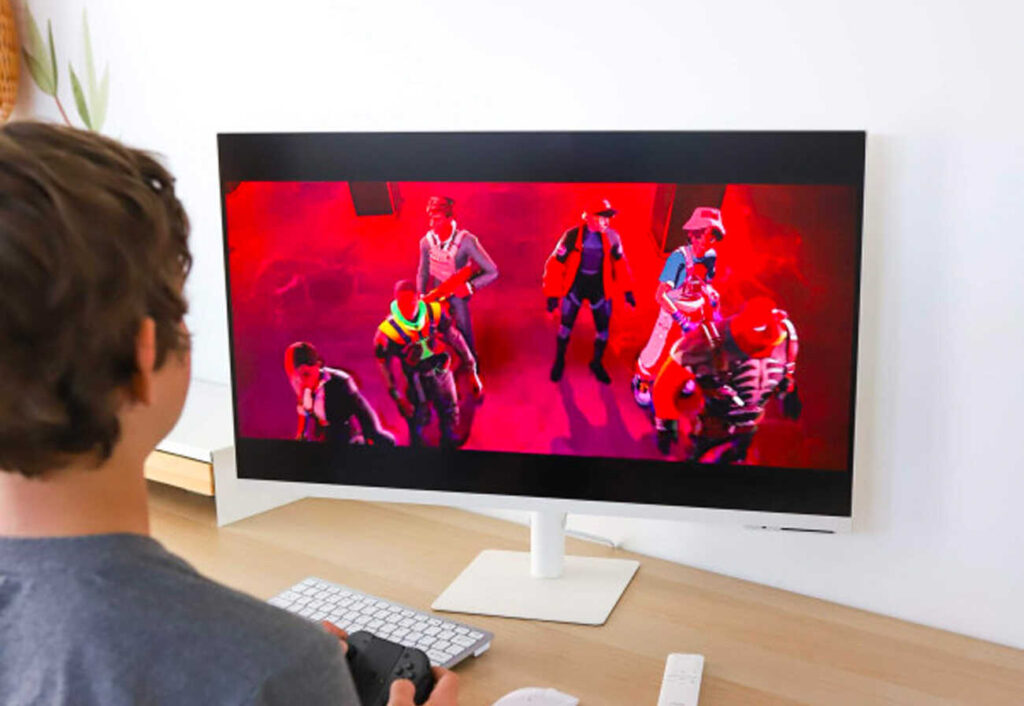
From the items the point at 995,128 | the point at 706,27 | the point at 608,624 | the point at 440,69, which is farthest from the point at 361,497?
the point at 995,128

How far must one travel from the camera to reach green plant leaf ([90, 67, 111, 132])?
2.00 m

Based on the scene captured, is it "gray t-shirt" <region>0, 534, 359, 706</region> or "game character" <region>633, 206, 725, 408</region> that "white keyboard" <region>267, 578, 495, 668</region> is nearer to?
"game character" <region>633, 206, 725, 408</region>

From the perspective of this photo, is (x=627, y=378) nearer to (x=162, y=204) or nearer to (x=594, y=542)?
(x=594, y=542)

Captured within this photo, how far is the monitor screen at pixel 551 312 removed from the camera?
119 centimetres

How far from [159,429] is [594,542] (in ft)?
2.89

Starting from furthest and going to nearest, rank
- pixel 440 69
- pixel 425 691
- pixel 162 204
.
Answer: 1. pixel 440 69
2. pixel 425 691
3. pixel 162 204

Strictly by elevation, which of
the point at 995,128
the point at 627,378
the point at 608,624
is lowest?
the point at 608,624

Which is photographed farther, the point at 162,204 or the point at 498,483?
the point at 498,483

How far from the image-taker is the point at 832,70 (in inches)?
48.9

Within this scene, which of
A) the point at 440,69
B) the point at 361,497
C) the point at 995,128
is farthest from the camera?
the point at 440,69

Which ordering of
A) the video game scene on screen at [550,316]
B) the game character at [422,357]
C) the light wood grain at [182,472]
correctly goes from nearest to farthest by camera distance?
the video game scene on screen at [550,316], the game character at [422,357], the light wood grain at [182,472]

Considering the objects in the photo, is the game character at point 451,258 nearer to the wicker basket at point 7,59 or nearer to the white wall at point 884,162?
the white wall at point 884,162

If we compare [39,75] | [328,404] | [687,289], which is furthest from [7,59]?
[687,289]

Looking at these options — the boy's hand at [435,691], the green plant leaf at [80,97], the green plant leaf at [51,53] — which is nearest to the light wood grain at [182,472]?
the boy's hand at [435,691]
